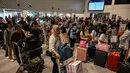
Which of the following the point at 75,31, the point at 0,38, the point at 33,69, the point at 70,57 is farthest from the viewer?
the point at 0,38

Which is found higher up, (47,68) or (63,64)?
(63,64)

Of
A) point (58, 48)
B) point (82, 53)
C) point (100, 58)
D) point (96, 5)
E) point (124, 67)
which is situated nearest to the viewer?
point (58, 48)

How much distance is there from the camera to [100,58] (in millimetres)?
4137

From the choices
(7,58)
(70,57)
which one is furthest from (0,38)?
(70,57)

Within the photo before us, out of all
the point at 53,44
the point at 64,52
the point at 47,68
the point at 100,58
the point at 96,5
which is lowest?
the point at 47,68

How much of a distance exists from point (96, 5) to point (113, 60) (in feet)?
32.9

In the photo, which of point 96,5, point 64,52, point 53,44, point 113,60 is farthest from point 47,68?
point 96,5

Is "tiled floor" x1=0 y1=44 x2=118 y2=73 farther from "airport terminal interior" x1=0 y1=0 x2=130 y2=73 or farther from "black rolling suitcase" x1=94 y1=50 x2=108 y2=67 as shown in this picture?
"black rolling suitcase" x1=94 y1=50 x2=108 y2=67

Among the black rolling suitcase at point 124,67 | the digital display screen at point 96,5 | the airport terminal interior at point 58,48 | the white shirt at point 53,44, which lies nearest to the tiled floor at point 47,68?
the airport terminal interior at point 58,48

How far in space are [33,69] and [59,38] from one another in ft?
3.20

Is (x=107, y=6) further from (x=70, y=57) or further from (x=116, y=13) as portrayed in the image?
(x=70, y=57)

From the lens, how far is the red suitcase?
3838 mm

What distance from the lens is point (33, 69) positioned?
279 cm

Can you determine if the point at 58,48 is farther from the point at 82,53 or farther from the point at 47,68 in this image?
the point at 82,53
